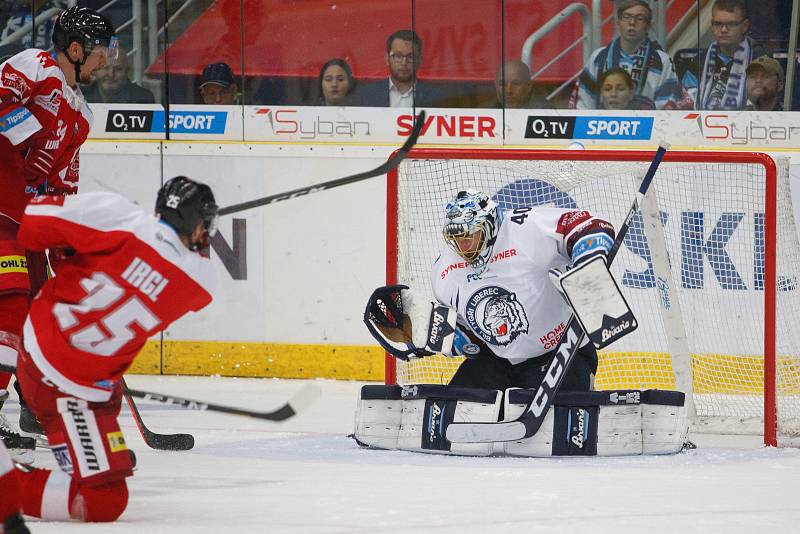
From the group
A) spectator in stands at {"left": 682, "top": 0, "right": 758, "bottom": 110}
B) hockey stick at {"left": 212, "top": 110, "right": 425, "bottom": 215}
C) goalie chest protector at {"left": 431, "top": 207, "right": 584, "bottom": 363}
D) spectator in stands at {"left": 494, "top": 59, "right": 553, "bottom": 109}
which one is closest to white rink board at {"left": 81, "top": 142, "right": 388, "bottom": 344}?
spectator in stands at {"left": 494, "top": 59, "right": 553, "bottom": 109}

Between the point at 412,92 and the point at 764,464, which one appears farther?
the point at 412,92

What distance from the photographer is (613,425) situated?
4141 millimetres

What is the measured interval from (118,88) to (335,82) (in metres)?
0.98

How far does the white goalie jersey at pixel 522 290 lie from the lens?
14.2 ft

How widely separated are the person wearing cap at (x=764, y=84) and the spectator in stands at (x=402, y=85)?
4.23ft

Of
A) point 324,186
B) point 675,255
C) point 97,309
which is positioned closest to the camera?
point 97,309

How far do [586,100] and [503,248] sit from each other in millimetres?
1771

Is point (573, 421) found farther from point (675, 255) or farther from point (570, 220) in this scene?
point (675, 255)

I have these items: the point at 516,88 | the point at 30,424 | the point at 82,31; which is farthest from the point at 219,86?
A: the point at 30,424

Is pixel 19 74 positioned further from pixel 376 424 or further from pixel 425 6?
pixel 425 6

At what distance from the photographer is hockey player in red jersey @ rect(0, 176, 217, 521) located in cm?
301

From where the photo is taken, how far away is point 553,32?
598cm

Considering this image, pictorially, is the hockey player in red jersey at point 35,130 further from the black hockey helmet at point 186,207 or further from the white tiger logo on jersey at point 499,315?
the white tiger logo on jersey at point 499,315

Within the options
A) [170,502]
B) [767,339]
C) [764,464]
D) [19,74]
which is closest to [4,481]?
[170,502]
